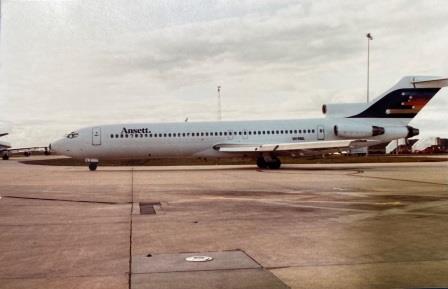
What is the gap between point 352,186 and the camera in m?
17.4

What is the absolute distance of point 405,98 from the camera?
32281 millimetres

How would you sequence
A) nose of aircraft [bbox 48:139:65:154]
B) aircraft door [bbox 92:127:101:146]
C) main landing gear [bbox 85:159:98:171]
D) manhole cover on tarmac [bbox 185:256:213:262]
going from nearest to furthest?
1. manhole cover on tarmac [bbox 185:256:213:262]
2. aircraft door [bbox 92:127:101:146]
3. nose of aircraft [bbox 48:139:65:154]
4. main landing gear [bbox 85:159:98:171]

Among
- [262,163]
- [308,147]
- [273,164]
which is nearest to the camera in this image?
[308,147]

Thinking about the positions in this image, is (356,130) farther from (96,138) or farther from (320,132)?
(96,138)

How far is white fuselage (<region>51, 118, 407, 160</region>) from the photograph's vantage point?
106ft

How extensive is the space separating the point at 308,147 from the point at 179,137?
7.81 meters

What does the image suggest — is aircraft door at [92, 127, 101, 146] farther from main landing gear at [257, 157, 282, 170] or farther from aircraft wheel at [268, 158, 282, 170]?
aircraft wheel at [268, 158, 282, 170]

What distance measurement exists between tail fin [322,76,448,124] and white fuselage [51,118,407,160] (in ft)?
2.59

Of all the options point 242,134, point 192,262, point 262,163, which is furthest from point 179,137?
point 192,262

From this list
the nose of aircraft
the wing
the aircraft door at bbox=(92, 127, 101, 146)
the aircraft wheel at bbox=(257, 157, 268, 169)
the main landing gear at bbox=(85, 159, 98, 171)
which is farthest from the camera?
the main landing gear at bbox=(85, 159, 98, 171)

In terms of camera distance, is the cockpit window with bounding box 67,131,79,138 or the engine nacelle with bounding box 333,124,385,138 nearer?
the engine nacelle with bounding box 333,124,385,138

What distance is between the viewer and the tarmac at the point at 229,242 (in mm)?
5578

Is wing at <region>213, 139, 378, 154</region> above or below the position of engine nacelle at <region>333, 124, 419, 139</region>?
below

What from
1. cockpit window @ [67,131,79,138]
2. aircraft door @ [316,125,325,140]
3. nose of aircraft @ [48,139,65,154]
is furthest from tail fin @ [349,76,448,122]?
nose of aircraft @ [48,139,65,154]
